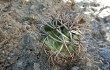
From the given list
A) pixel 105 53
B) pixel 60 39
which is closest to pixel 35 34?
pixel 60 39

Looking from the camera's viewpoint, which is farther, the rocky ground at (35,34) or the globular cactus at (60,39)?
the rocky ground at (35,34)

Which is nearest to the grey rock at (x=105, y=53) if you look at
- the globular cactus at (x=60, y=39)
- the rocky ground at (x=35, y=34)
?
the rocky ground at (x=35, y=34)

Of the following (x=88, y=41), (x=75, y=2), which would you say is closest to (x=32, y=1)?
(x=75, y=2)

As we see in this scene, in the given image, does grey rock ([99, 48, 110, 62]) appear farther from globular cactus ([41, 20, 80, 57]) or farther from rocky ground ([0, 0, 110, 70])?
globular cactus ([41, 20, 80, 57])

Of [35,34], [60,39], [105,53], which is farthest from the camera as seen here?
[35,34]

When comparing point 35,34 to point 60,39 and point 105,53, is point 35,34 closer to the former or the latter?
point 60,39

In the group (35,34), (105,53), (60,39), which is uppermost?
(60,39)

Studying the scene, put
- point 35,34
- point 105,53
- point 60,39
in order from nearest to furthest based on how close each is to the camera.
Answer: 1. point 60,39
2. point 105,53
3. point 35,34

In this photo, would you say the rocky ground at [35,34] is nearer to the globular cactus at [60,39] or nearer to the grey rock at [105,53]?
the grey rock at [105,53]

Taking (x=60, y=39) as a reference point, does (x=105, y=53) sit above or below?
below
